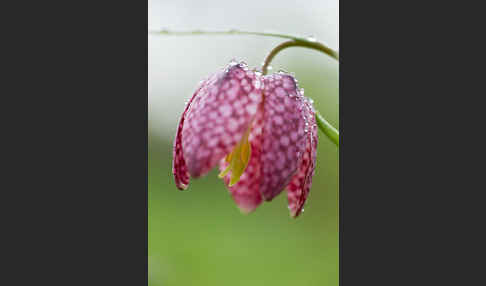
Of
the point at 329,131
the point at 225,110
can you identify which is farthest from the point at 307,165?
the point at 225,110

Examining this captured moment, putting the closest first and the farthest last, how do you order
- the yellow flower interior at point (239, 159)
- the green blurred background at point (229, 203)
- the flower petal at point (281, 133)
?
the flower petal at point (281, 133) < the yellow flower interior at point (239, 159) < the green blurred background at point (229, 203)

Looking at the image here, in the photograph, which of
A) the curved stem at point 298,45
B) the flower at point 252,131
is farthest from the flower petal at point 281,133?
the curved stem at point 298,45

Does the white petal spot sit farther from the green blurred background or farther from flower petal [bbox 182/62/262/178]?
the green blurred background

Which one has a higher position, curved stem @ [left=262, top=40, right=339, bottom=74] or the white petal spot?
curved stem @ [left=262, top=40, right=339, bottom=74]

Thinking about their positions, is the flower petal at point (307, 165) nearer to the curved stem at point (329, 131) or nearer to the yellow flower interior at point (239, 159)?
the curved stem at point (329, 131)

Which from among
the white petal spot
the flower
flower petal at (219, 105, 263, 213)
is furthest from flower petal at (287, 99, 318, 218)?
the white petal spot

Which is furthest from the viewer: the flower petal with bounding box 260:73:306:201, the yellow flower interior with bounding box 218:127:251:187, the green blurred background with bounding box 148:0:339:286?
the green blurred background with bounding box 148:0:339:286
